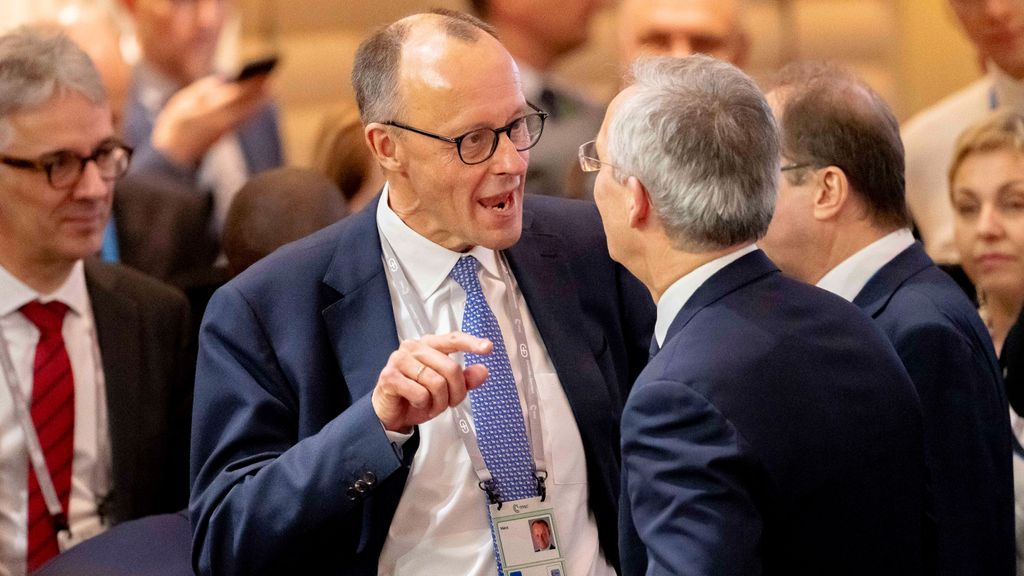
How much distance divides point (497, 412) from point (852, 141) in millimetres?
926

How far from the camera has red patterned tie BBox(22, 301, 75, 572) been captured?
10.1 ft

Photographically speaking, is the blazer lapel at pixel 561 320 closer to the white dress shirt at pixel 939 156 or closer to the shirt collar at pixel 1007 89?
the white dress shirt at pixel 939 156

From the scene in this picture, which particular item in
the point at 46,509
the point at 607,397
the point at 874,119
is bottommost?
the point at 46,509

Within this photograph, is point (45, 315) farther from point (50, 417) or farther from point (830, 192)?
point (830, 192)

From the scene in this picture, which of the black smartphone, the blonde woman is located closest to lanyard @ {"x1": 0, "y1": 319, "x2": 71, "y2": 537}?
the black smartphone

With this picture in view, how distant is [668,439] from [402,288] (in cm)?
84

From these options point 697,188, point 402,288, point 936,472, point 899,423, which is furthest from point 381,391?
point 936,472

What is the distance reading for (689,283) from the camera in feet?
7.06

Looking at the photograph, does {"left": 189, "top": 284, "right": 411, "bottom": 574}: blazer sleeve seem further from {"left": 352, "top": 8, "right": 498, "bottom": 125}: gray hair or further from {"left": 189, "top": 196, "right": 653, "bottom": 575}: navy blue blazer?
{"left": 352, "top": 8, "right": 498, "bottom": 125}: gray hair

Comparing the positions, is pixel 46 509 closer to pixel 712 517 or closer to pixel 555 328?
pixel 555 328

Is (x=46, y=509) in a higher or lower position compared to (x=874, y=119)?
lower

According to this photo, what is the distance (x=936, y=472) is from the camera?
255 cm

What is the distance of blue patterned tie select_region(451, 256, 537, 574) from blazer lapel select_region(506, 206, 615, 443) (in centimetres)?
10

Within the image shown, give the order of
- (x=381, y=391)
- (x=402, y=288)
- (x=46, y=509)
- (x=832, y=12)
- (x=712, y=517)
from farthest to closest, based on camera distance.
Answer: (x=832, y=12), (x=46, y=509), (x=402, y=288), (x=381, y=391), (x=712, y=517)
